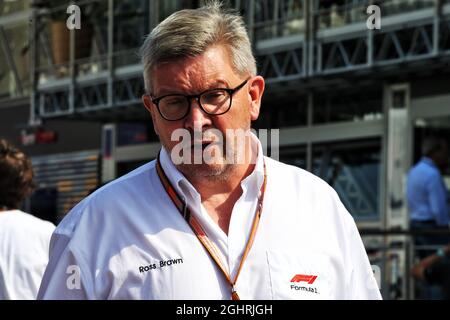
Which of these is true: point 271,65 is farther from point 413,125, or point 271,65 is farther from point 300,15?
point 413,125

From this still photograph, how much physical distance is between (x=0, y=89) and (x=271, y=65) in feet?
24.2

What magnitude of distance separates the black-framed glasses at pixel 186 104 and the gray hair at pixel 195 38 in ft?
0.31

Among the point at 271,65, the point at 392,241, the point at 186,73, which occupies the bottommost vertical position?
the point at 392,241

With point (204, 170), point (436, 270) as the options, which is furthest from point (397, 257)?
point (204, 170)

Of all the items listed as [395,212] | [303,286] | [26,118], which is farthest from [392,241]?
[26,118]

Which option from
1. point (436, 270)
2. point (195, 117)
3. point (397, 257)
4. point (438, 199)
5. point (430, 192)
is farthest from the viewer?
point (430, 192)

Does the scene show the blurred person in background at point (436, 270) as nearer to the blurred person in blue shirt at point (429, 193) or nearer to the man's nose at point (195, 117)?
the blurred person in blue shirt at point (429, 193)

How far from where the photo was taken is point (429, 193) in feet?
35.7

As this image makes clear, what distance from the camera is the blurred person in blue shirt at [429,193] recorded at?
1064cm

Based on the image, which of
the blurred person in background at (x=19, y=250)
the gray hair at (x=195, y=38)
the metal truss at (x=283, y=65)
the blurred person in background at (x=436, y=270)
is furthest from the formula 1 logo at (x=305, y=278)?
the metal truss at (x=283, y=65)

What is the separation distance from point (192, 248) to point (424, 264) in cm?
638

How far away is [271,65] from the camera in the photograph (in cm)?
1372

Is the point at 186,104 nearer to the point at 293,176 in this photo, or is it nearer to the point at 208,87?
the point at 208,87
